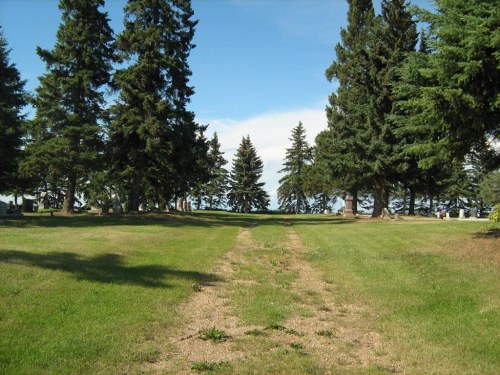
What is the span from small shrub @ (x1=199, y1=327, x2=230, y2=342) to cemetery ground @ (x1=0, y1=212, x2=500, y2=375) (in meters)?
0.02

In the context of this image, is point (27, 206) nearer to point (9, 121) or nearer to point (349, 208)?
point (9, 121)

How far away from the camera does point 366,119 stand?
32.6 meters

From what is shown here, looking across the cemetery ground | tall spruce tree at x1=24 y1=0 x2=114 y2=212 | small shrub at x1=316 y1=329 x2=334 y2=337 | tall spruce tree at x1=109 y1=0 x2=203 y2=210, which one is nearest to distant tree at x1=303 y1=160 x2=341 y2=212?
tall spruce tree at x1=109 y1=0 x2=203 y2=210

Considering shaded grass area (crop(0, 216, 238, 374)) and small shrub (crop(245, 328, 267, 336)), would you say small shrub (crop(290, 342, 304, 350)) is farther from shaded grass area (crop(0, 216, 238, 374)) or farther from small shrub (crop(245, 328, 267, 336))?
shaded grass area (crop(0, 216, 238, 374))

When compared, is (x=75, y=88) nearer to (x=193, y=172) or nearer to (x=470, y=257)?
(x=193, y=172)

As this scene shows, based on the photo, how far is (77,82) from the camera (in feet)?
99.3

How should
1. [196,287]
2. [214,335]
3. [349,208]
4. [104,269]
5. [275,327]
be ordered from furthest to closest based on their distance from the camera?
A: [349,208] < [104,269] < [196,287] < [275,327] < [214,335]

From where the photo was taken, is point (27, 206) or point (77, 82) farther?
point (27, 206)

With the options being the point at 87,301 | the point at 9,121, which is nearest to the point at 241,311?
the point at 87,301

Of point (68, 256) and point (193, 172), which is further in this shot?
point (193, 172)

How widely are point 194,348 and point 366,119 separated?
94.3ft

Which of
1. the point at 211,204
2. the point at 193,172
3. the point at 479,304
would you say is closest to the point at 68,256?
the point at 479,304

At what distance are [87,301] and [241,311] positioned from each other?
2537 millimetres

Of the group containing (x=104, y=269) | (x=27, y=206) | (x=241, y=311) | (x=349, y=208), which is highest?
(x=27, y=206)
